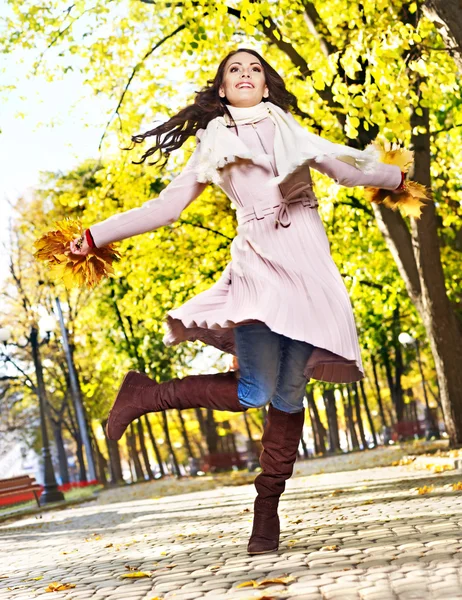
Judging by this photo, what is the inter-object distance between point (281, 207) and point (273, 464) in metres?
1.34

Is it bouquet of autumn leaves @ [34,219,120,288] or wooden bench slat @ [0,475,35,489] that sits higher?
bouquet of autumn leaves @ [34,219,120,288]

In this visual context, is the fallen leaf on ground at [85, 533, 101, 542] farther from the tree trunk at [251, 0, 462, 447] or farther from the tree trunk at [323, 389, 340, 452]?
the tree trunk at [323, 389, 340, 452]

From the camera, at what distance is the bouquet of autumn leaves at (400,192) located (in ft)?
17.9

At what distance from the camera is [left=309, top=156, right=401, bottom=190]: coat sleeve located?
16.9 feet

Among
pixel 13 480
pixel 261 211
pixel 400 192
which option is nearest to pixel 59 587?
pixel 261 211

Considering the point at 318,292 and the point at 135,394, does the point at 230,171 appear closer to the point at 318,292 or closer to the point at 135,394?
the point at 318,292

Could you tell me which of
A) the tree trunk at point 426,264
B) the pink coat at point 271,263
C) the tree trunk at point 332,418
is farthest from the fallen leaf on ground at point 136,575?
the tree trunk at point 332,418

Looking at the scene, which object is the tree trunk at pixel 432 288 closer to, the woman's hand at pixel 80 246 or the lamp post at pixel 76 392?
the woman's hand at pixel 80 246

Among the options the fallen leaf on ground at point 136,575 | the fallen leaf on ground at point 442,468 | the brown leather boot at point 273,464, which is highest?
the brown leather boot at point 273,464

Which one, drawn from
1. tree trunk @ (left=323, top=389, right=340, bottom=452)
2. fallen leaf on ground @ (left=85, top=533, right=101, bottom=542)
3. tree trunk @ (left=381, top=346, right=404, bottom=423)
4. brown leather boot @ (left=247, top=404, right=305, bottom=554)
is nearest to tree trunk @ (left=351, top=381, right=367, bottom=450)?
tree trunk @ (left=323, top=389, right=340, bottom=452)

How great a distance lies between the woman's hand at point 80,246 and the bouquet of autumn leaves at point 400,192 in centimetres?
156

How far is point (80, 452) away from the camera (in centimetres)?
4244

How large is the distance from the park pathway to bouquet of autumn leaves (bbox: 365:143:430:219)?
69.4 inches

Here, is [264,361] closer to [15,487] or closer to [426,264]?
[426,264]
